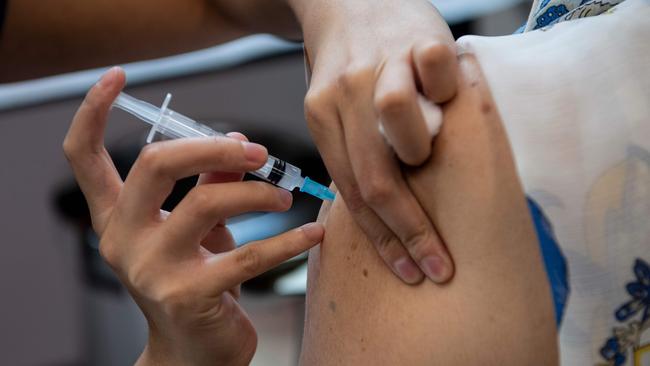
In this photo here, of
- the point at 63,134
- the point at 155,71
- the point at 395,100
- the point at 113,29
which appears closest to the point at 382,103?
the point at 395,100

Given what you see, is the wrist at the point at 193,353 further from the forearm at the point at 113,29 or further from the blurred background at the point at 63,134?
the blurred background at the point at 63,134

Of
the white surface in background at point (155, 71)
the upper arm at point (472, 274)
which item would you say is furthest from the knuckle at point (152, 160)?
the white surface in background at point (155, 71)

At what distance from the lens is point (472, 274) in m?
0.72

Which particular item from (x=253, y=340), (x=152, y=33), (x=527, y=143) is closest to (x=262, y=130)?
(x=152, y=33)

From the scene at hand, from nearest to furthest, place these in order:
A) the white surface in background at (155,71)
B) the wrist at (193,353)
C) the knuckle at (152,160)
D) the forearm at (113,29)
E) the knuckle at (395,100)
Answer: the knuckle at (395,100), the knuckle at (152,160), the wrist at (193,353), the forearm at (113,29), the white surface in background at (155,71)

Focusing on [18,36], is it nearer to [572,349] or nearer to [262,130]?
[262,130]

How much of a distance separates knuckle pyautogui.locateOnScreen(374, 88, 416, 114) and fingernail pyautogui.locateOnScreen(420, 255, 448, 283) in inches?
5.5

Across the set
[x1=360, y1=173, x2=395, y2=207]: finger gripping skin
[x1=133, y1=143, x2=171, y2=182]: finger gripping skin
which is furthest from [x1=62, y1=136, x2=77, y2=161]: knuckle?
[x1=360, y1=173, x2=395, y2=207]: finger gripping skin

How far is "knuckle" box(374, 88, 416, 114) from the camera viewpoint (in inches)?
26.2

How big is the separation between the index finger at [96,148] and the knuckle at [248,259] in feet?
0.58

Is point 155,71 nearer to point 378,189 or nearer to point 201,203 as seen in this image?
point 201,203

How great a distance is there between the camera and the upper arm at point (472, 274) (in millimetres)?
697

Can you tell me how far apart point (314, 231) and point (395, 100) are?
0.72ft

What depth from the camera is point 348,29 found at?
2.82 feet
